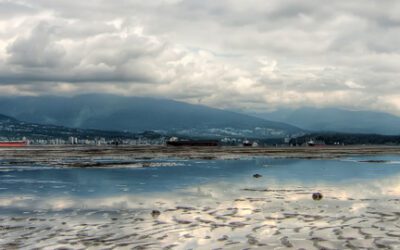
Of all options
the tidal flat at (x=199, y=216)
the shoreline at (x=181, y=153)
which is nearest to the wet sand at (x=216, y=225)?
the tidal flat at (x=199, y=216)

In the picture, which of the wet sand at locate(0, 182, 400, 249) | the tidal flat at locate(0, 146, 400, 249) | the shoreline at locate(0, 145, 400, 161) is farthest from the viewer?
the shoreline at locate(0, 145, 400, 161)

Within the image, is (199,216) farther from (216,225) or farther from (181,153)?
(181,153)

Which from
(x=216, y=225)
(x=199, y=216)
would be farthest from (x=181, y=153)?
(x=216, y=225)

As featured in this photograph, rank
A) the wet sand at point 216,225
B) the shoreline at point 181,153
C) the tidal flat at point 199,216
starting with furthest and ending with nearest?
the shoreline at point 181,153
the tidal flat at point 199,216
the wet sand at point 216,225

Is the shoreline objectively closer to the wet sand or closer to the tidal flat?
the tidal flat

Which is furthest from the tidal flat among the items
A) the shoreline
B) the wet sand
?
the shoreline

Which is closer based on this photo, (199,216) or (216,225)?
(216,225)

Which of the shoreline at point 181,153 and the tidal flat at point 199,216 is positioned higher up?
the shoreline at point 181,153

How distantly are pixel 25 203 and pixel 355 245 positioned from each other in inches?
756

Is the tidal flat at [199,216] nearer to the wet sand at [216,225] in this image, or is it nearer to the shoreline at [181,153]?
the wet sand at [216,225]

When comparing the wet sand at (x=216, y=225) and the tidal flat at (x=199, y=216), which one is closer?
the wet sand at (x=216, y=225)

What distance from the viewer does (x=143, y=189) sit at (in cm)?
3694

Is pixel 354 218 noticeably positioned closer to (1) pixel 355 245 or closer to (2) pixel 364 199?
(1) pixel 355 245

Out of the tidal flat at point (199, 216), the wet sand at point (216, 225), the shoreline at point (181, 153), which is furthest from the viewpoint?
the shoreline at point (181, 153)
